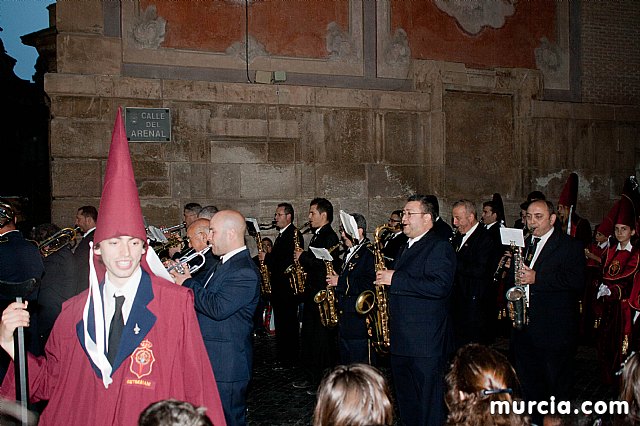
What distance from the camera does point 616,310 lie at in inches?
265

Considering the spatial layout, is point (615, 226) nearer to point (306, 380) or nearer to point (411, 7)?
point (306, 380)

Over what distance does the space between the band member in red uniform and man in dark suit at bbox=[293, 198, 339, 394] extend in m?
2.92

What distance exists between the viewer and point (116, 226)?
310 centimetres

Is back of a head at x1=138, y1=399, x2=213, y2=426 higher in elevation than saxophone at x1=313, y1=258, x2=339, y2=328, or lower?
higher

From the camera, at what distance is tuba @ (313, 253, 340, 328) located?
23.4ft

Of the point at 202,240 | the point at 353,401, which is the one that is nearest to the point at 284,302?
the point at 202,240

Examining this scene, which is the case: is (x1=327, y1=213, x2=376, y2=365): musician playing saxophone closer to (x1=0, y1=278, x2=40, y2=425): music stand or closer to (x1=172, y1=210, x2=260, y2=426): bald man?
(x1=172, y1=210, x2=260, y2=426): bald man

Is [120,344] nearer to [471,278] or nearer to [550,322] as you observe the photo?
[550,322]

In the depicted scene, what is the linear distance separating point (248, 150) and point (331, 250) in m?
4.04

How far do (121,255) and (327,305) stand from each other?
14.3ft

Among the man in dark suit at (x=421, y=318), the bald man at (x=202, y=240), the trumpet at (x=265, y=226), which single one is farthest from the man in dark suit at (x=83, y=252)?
the man in dark suit at (x=421, y=318)

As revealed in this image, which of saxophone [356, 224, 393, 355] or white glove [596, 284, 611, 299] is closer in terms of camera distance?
saxophone [356, 224, 393, 355]

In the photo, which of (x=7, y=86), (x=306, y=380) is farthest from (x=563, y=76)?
(x=7, y=86)

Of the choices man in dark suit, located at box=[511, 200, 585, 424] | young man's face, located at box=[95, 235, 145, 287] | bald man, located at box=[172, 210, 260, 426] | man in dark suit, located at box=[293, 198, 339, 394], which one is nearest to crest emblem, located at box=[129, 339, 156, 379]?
young man's face, located at box=[95, 235, 145, 287]
